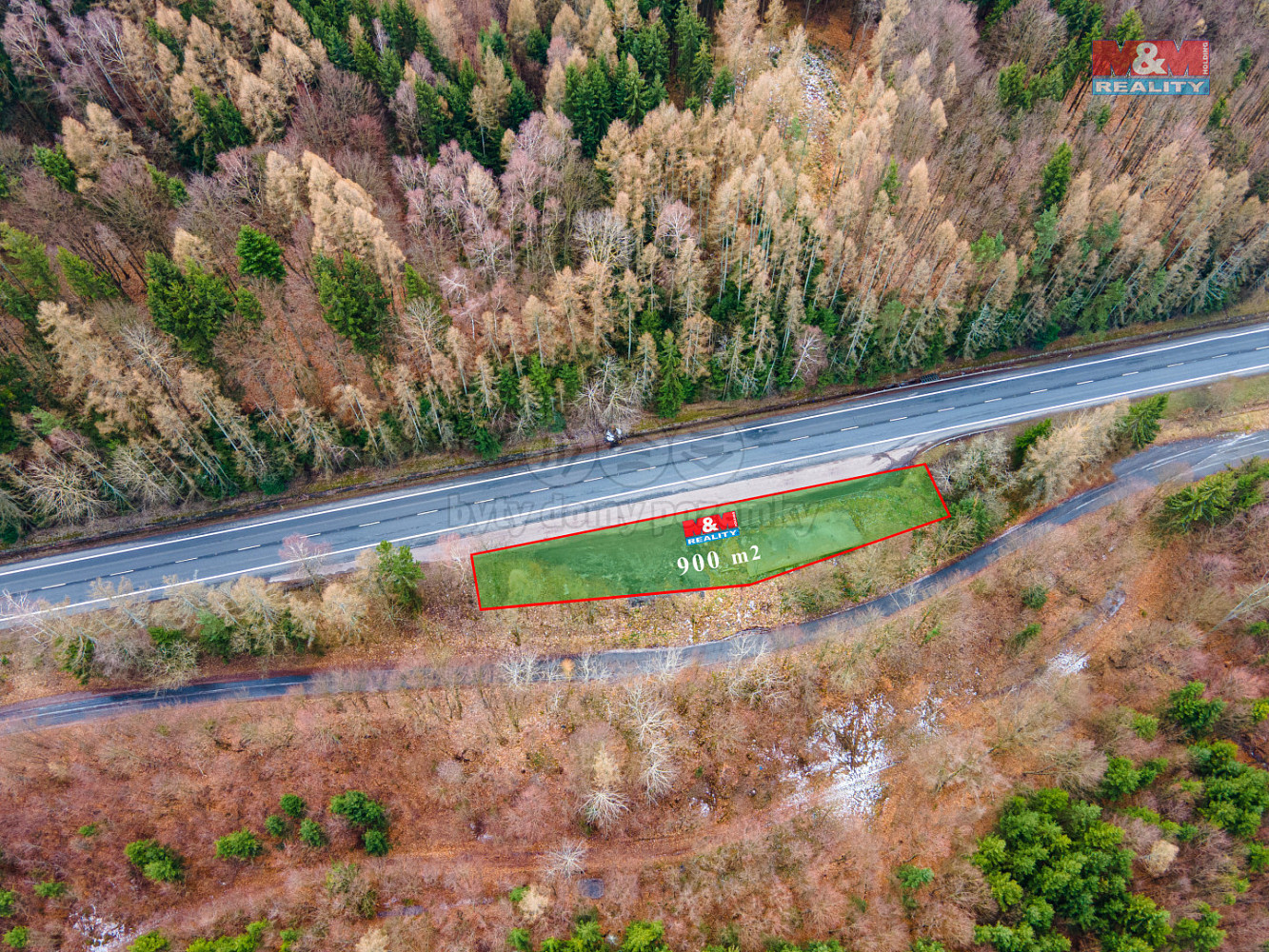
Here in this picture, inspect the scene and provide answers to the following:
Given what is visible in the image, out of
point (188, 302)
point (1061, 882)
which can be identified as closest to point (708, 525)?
point (1061, 882)

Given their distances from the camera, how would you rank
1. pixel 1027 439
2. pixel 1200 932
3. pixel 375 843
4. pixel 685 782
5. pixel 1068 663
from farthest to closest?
pixel 1027 439, pixel 1068 663, pixel 685 782, pixel 375 843, pixel 1200 932

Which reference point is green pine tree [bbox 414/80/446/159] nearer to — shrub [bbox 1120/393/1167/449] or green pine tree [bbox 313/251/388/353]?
green pine tree [bbox 313/251/388/353]

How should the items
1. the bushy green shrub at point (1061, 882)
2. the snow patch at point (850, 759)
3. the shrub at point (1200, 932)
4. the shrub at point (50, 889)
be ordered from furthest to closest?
the snow patch at point (850, 759) < the shrub at point (50, 889) < the bushy green shrub at point (1061, 882) < the shrub at point (1200, 932)

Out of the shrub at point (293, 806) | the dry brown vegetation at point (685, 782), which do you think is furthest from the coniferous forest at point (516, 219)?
the shrub at point (293, 806)

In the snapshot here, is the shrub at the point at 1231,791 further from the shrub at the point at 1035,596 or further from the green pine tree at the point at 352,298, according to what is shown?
the green pine tree at the point at 352,298

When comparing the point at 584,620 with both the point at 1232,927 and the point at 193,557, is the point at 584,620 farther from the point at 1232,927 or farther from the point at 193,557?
the point at 1232,927

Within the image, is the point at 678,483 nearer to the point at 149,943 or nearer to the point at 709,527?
the point at 709,527

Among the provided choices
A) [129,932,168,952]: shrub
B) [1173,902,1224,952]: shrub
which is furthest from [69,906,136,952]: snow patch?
[1173,902,1224,952]: shrub
